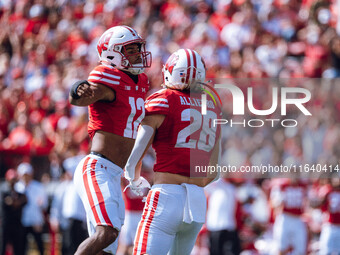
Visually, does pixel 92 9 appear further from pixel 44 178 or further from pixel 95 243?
pixel 95 243

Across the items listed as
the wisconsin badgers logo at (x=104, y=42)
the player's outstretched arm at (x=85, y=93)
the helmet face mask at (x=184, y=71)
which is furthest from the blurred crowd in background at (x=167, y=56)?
the player's outstretched arm at (x=85, y=93)

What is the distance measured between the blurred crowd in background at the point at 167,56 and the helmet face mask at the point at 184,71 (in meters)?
4.33

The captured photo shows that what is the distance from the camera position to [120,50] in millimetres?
6500

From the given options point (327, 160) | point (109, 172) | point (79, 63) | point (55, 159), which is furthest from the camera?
point (79, 63)

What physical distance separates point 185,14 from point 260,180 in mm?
4090

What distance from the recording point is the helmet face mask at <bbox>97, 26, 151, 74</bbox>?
21.3ft

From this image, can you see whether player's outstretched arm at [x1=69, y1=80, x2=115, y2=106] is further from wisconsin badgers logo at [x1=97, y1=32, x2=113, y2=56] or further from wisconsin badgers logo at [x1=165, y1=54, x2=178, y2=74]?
wisconsin badgers logo at [x1=165, y1=54, x2=178, y2=74]

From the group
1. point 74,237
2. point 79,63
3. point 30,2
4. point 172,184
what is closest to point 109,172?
point 172,184

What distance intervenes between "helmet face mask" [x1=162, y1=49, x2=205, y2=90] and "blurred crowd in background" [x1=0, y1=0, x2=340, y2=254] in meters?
4.33

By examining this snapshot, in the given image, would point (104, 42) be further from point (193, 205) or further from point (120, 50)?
point (193, 205)

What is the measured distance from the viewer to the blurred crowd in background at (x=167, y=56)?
11656 millimetres

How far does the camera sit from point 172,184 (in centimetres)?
624

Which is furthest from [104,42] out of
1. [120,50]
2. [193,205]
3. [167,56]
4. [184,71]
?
[167,56]

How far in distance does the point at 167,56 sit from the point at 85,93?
8.16 m
